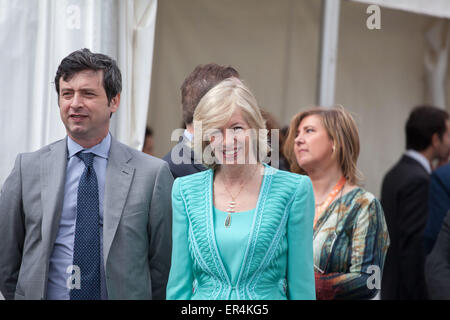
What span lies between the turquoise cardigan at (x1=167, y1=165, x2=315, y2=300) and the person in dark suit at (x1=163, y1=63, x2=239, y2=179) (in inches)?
24.2

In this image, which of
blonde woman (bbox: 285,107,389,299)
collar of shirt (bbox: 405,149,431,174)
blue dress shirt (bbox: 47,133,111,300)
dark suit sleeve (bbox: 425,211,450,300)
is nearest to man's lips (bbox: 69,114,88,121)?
blue dress shirt (bbox: 47,133,111,300)

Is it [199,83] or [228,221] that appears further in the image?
[199,83]

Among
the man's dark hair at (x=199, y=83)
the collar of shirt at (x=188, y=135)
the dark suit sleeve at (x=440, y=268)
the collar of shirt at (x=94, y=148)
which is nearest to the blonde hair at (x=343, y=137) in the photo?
the dark suit sleeve at (x=440, y=268)

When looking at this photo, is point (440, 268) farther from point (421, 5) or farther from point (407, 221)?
point (421, 5)

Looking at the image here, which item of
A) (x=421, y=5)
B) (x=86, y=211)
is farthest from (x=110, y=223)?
(x=421, y=5)

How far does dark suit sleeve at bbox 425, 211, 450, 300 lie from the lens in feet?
10.0

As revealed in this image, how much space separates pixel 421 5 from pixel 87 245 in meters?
3.35

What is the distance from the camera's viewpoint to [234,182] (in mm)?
2496

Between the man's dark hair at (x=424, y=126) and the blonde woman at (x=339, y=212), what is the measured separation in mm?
2028

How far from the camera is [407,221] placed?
16.0 ft

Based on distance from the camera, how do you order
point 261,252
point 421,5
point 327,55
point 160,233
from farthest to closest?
point 421,5, point 327,55, point 160,233, point 261,252

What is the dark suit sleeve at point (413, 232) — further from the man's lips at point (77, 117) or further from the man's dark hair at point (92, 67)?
the man's lips at point (77, 117)

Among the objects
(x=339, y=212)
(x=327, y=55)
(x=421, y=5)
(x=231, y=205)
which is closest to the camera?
(x=231, y=205)

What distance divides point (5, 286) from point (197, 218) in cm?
90
